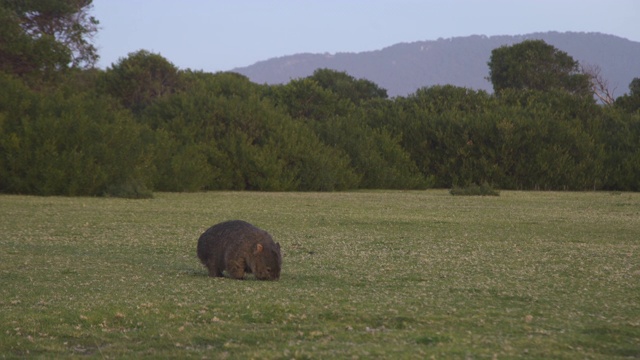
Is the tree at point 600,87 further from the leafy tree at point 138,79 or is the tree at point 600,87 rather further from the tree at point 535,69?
the leafy tree at point 138,79

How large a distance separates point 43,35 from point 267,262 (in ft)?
97.8

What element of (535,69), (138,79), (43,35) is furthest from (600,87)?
(43,35)

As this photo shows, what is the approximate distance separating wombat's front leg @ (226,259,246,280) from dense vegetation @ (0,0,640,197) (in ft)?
61.7

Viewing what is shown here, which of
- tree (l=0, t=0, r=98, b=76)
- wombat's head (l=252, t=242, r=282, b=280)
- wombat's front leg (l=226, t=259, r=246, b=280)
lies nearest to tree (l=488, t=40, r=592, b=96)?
tree (l=0, t=0, r=98, b=76)

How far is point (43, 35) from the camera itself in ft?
128

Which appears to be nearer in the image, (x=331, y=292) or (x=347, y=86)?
(x=331, y=292)

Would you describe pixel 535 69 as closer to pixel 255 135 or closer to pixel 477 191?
pixel 255 135

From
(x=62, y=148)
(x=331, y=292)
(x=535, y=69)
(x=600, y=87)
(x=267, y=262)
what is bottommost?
(x=331, y=292)

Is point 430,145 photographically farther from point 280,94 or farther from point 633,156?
point 280,94

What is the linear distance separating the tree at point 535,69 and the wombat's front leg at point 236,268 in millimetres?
67034

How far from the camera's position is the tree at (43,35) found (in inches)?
1487

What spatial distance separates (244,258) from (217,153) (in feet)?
89.1

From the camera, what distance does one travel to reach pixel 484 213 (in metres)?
26.2

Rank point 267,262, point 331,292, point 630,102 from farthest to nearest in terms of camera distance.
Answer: point 630,102, point 267,262, point 331,292
